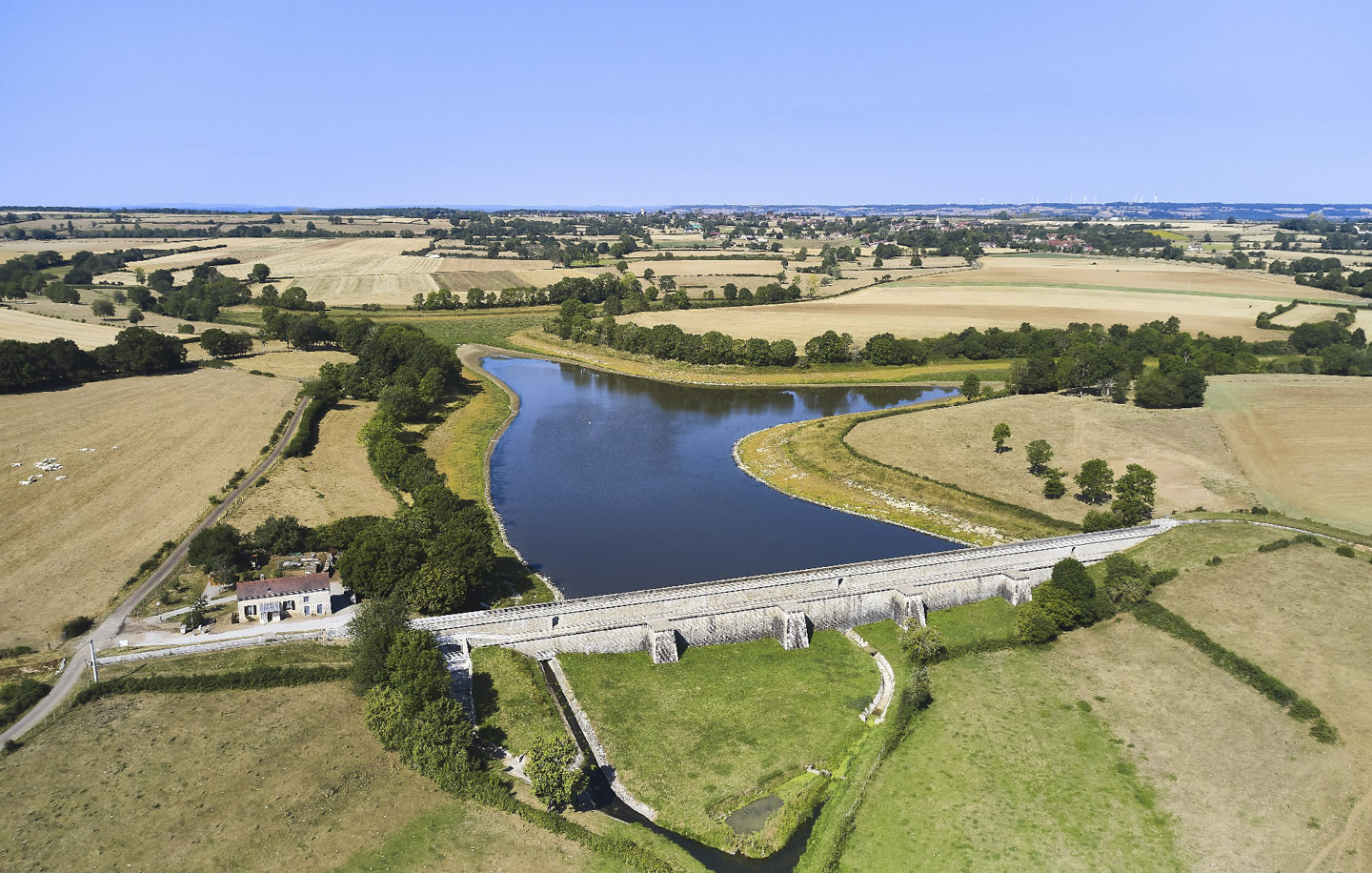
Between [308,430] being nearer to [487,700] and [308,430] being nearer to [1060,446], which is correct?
[487,700]

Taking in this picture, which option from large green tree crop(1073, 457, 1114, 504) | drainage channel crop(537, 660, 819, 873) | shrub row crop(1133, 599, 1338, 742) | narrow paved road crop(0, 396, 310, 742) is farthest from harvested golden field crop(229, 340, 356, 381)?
shrub row crop(1133, 599, 1338, 742)

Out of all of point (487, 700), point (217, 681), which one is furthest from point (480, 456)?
point (487, 700)

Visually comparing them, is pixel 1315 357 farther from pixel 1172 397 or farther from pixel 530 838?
pixel 530 838

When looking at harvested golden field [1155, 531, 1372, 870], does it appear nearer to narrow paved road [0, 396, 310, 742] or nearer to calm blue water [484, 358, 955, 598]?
calm blue water [484, 358, 955, 598]

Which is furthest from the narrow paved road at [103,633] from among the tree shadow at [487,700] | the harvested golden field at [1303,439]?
the harvested golden field at [1303,439]

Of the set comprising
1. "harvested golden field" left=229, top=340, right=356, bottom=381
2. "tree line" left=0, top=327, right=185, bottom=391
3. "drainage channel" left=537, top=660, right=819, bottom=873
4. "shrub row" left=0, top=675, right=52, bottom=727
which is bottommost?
"drainage channel" left=537, top=660, right=819, bottom=873

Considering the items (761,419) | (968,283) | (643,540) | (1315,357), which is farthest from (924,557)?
(968,283)

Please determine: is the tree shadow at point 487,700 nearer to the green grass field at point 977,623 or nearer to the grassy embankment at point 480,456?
the grassy embankment at point 480,456

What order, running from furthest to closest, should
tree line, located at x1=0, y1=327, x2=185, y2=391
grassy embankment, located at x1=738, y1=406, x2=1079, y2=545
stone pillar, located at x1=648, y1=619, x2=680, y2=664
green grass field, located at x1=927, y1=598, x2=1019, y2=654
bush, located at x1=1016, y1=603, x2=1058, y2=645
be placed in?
tree line, located at x1=0, y1=327, x2=185, y2=391, grassy embankment, located at x1=738, y1=406, x2=1079, y2=545, green grass field, located at x1=927, y1=598, x2=1019, y2=654, bush, located at x1=1016, y1=603, x2=1058, y2=645, stone pillar, located at x1=648, y1=619, x2=680, y2=664
